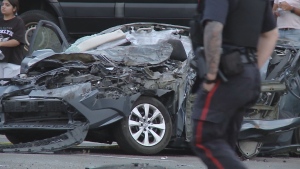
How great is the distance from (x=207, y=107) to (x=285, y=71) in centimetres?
458

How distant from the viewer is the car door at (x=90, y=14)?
549 inches

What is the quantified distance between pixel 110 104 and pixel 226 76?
411 centimetres

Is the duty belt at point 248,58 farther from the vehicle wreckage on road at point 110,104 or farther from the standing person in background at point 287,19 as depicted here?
the standing person in background at point 287,19

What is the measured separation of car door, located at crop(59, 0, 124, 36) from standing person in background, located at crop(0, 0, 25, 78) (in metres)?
2.41

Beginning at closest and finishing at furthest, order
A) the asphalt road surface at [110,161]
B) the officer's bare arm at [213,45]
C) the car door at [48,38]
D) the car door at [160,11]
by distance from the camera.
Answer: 1. the officer's bare arm at [213,45]
2. the asphalt road surface at [110,161]
3. the car door at [48,38]
4. the car door at [160,11]

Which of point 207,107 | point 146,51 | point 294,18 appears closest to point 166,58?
point 146,51

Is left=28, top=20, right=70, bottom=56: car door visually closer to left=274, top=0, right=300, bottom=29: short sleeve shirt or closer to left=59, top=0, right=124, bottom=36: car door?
left=274, top=0, right=300, bottom=29: short sleeve shirt

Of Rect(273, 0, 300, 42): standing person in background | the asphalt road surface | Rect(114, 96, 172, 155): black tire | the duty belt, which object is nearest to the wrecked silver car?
Rect(114, 96, 172, 155): black tire

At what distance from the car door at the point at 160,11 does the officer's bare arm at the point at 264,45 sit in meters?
8.63

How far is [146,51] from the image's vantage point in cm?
956

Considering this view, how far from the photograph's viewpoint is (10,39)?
11.5 meters

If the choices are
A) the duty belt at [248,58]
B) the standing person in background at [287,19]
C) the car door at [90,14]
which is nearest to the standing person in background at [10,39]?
the car door at [90,14]

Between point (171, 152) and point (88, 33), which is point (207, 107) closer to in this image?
point (171, 152)

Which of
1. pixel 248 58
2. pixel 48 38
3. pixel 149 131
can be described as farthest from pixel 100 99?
pixel 248 58
